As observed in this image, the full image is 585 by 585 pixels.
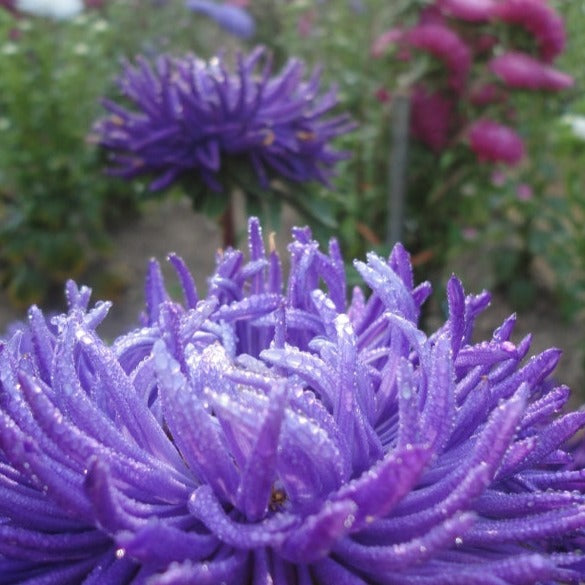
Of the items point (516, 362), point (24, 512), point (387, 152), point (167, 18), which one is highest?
point (167, 18)

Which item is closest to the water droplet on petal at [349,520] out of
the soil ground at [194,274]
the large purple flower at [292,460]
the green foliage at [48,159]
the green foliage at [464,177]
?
the large purple flower at [292,460]

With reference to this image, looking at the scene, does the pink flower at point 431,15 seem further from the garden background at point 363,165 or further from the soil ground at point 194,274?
the soil ground at point 194,274

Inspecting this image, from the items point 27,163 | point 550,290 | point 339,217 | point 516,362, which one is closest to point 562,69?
point 550,290

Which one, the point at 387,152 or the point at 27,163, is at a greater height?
the point at 27,163

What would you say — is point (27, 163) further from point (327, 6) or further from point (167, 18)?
point (327, 6)

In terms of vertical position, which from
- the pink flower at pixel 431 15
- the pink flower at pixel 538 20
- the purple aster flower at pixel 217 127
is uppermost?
the pink flower at pixel 431 15

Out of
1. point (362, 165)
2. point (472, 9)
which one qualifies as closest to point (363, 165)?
point (362, 165)

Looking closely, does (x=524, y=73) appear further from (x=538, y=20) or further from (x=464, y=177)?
(x=464, y=177)

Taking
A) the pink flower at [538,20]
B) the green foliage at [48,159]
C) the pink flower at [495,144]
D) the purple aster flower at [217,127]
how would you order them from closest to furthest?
the purple aster flower at [217,127]
the pink flower at [538,20]
the pink flower at [495,144]
the green foliage at [48,159]

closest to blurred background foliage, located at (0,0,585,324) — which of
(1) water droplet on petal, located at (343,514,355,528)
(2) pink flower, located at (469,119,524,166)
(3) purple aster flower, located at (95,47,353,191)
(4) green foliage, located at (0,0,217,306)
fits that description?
(4) green foliage, located at (0,0,217,306)
